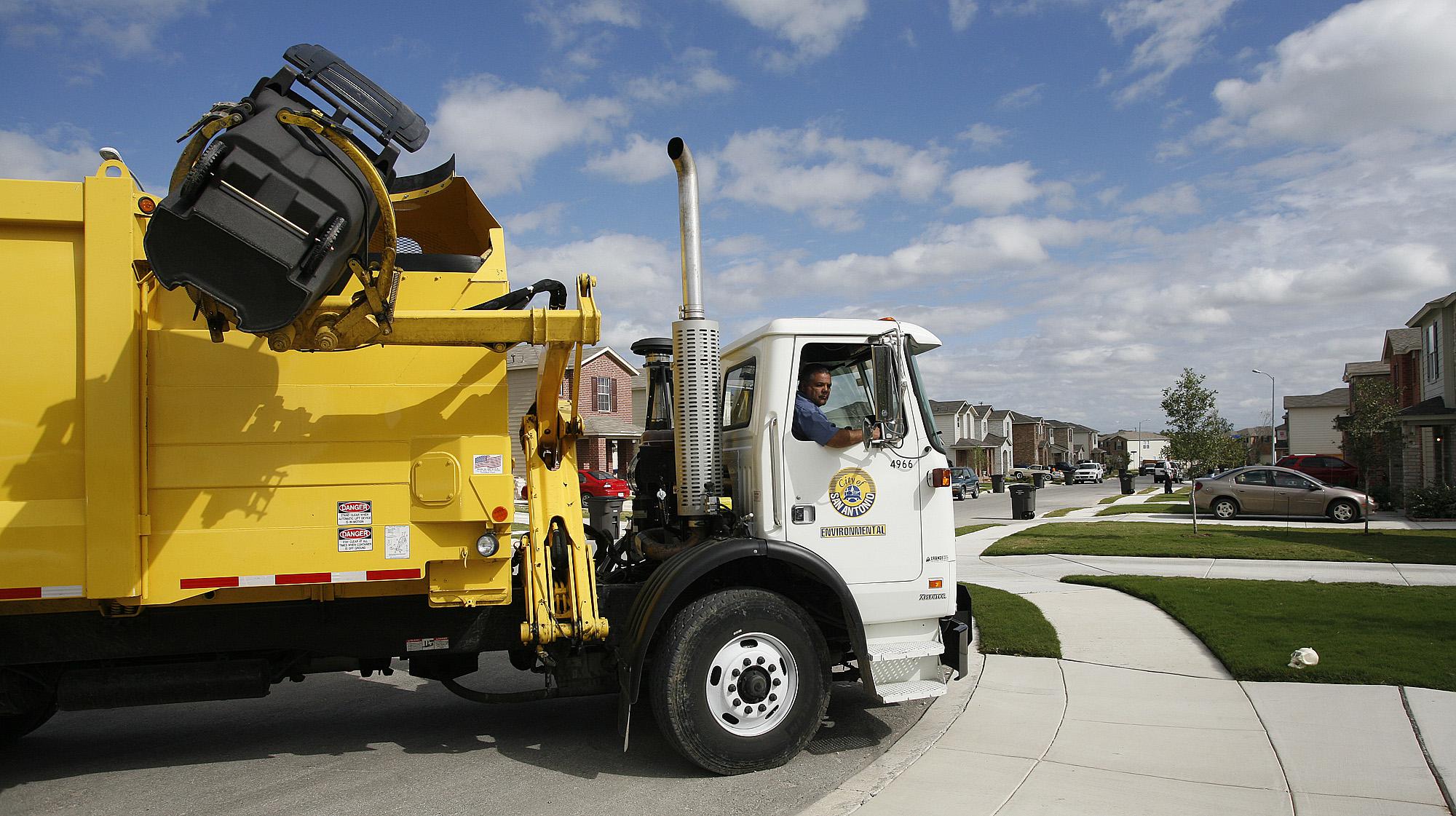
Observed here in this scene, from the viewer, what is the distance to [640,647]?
4.77 metres

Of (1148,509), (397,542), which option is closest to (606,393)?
(1148,509)

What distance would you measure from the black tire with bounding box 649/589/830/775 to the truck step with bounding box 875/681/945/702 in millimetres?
316

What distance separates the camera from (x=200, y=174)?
147 inches

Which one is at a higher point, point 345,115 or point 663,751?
point 345,115

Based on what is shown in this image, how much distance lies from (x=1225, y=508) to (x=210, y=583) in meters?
23.2

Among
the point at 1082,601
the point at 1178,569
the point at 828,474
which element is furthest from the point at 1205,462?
the point at 828,474

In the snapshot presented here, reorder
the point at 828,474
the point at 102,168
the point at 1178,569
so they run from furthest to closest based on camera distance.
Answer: the point at 1178,569 < the point at 828,474 < the point at 102,168

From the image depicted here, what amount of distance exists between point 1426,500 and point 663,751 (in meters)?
22.7

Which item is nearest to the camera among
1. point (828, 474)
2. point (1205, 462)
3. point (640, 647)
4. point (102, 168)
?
point (102, 168)

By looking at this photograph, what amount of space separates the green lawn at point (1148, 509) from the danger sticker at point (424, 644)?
76.7ft

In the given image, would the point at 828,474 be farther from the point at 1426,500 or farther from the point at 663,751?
the point at 1426,500

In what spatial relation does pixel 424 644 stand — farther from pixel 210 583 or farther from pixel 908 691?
pixel 908 691

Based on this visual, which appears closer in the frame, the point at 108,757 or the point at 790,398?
the point at 790,398

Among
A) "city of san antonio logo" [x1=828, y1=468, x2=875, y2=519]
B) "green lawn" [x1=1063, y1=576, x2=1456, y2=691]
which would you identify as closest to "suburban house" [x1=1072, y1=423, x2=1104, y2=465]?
"green lawn" [x1=1063, y1=576, x2=1456, y2=691]
